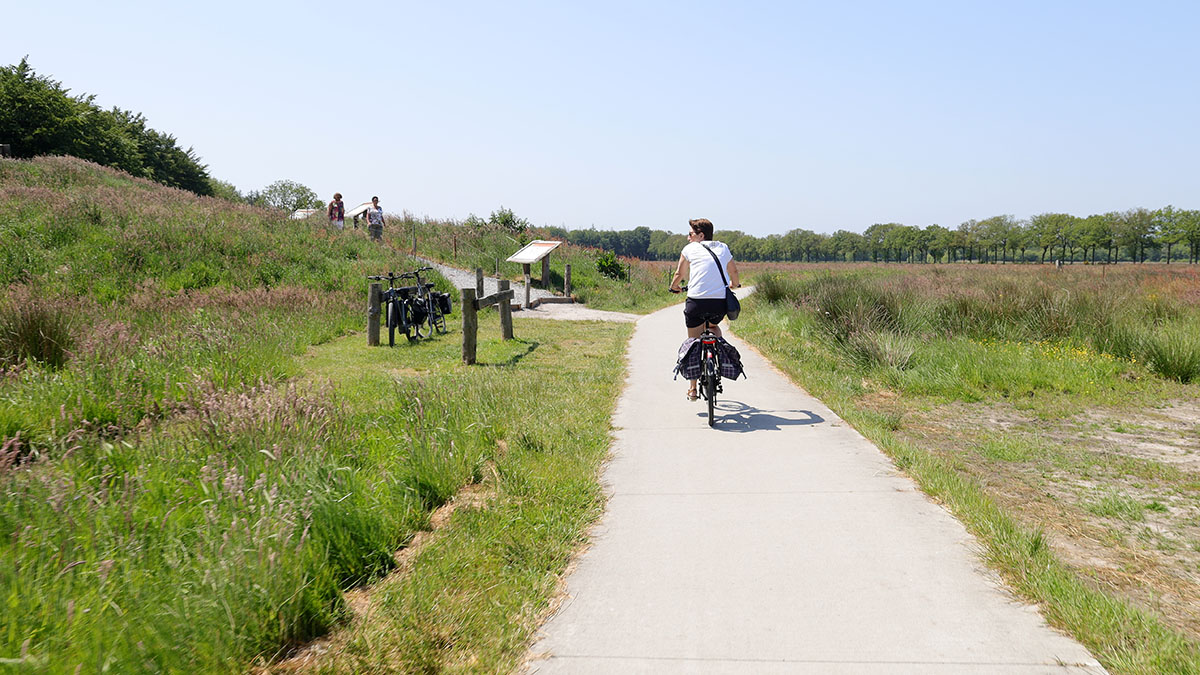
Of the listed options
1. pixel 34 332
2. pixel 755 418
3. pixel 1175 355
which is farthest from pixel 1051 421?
pixel 34 332

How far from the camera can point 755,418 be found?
302 inches

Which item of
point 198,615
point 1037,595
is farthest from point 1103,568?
point 198,615

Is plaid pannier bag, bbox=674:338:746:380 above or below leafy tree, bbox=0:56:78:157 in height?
below

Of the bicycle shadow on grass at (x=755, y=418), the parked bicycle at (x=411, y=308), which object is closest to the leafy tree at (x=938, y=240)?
the parked bicycle at (x=411, y=308)

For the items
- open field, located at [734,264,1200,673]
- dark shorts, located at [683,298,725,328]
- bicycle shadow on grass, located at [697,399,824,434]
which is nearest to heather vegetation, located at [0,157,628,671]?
bicycle shadow on grass, located at [697,399,824,434]

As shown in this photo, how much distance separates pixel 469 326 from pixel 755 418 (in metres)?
5.36

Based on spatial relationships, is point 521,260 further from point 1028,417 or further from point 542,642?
point 542,642

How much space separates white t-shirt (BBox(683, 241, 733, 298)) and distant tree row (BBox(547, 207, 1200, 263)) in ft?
117

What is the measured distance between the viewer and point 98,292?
15.8 metres

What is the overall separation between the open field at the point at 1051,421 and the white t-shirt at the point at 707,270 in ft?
6.45

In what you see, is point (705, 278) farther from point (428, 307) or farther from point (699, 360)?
point (428, 307)

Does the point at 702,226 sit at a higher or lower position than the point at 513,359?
higher

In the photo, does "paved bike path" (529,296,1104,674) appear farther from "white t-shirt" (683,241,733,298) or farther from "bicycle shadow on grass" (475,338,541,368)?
"bicycle shadow on grass" (475,338,541,368)

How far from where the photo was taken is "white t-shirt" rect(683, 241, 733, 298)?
7.66 meters
